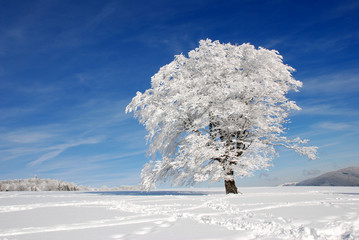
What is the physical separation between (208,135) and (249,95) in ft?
11.9

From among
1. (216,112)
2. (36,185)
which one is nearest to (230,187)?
(216,112)

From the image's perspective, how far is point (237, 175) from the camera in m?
16.2

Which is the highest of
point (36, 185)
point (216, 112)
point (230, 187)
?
point (216, 112)

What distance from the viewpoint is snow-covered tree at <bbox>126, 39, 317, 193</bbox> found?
16344 mm

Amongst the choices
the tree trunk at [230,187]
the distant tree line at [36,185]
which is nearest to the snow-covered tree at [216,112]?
the tree trunk at [230,187]

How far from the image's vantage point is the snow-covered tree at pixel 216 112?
643 inches

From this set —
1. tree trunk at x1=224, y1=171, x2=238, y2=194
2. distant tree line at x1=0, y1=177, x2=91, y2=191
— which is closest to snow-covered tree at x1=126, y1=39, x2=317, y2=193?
tree trunk at x1=224, y1=171, x2=238, y2=194

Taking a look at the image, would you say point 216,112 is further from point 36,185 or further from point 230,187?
point 36,185

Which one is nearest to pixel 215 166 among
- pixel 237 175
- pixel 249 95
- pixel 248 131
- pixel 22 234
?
pixel 237 175

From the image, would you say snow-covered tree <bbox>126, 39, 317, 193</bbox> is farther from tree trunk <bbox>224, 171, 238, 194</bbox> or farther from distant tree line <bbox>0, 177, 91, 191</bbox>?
distant tree line <bbox>0, 177, 91, 191</bbox>

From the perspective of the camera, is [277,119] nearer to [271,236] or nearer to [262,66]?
[262,66]

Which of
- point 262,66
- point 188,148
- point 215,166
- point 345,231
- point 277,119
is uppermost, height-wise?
point 262,66

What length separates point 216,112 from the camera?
16.3 m

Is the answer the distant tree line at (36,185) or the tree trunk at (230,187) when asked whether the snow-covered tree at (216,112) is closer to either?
the tree trunk at (230,187)
